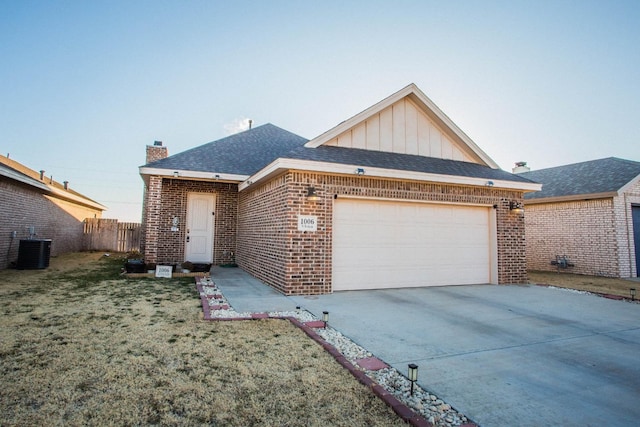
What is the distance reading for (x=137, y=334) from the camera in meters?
4.00

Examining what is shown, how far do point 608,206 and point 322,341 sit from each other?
13.2 metres

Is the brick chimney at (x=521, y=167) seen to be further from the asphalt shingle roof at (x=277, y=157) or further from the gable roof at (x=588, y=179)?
the asphalt shingle roof at (x=277, y=157)

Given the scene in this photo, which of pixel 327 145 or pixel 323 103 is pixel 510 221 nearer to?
pixel 327 145

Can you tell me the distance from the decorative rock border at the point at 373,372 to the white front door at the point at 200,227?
246 inches

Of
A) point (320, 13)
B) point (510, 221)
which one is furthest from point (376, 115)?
point (510, 221)

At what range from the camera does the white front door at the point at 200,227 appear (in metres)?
11.2

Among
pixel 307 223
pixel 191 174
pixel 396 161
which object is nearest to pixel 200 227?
pixel 191 174

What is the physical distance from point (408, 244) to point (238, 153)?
7.30 meters

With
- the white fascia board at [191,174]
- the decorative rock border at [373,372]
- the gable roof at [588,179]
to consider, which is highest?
the gable roof at [588,179]

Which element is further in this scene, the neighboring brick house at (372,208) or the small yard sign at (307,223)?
the neighboring brick house at (372,208)

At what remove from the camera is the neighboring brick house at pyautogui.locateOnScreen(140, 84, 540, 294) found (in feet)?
22.9

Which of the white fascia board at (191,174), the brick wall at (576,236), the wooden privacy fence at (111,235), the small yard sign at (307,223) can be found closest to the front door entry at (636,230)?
the brick wall at (576,236)

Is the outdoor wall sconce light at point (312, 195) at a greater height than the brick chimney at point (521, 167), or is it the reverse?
the brick chimney at point (521, 167)

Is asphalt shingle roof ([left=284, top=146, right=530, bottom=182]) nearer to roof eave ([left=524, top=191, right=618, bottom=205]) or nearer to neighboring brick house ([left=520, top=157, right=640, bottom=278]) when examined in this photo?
roof eave ([left=524, top=191, right=618, bottom=205])
